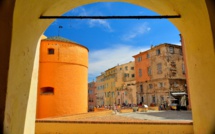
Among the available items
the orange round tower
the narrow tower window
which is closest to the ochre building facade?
the orange round tower

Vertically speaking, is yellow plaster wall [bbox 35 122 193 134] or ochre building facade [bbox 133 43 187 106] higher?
ochre building facade [bbox 133 43 187 106]

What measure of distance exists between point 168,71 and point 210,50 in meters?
34.0

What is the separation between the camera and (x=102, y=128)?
263 inches

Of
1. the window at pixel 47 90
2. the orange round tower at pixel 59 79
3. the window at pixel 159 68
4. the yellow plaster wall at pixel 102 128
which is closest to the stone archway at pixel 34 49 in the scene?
the yellow plaster wall at pixel 102 128

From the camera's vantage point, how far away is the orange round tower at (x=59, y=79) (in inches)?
636

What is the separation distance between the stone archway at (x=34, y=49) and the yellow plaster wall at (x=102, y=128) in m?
2.74

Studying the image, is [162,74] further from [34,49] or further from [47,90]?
[34,49]

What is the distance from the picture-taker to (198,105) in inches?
139

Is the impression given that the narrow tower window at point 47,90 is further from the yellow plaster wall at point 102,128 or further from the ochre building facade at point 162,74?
the ochre building facade at point 162,74

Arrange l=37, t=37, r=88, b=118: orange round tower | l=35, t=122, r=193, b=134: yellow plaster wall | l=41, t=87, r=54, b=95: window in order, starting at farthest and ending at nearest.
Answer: l=41, t=87, r=54, b=95: window → l=37, t=37, r=88, b=118: orange round tower → l=35, t=122, r=193, b=134: yellow plaster wall

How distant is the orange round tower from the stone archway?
12.8 meters

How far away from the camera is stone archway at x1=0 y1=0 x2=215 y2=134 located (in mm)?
2596

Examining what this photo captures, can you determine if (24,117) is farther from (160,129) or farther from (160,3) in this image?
(160,129)

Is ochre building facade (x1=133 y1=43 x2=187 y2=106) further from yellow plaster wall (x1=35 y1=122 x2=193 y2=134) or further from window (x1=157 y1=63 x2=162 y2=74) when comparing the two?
yellow plaster wall (x1=35 y1=122 x2=193 y2=134)
